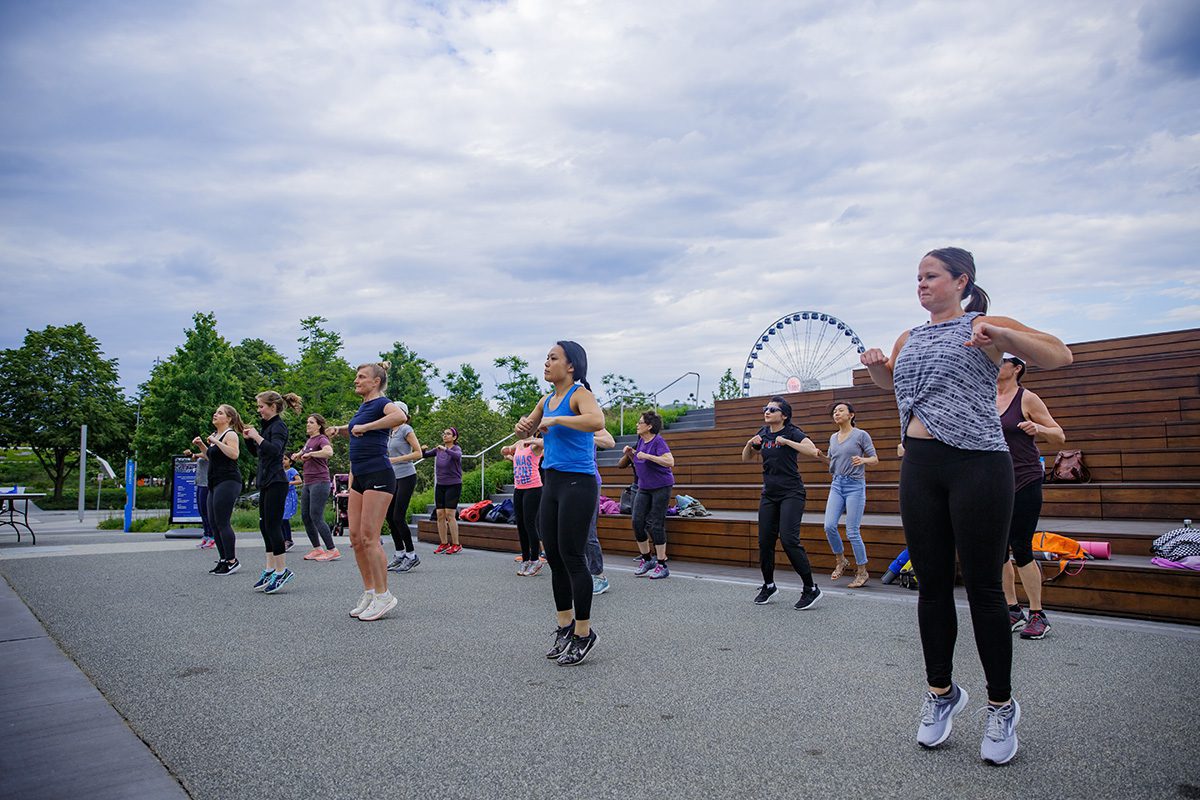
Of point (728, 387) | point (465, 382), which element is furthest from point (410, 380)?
point (728, 387)

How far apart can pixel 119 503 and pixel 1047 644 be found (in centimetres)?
4798

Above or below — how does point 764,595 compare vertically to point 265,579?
below

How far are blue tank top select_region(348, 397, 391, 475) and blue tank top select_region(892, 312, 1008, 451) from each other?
3.99 meters

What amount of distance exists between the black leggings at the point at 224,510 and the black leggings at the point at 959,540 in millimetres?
6916

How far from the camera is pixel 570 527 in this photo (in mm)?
4438

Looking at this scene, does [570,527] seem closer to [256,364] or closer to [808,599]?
[808,599]

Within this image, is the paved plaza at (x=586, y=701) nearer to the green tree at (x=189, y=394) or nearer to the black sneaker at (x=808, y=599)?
the black sneaker at (x=808, y=599)

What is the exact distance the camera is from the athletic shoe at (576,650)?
14.3ft

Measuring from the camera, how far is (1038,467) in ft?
16.1

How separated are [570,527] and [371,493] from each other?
203 centimetres

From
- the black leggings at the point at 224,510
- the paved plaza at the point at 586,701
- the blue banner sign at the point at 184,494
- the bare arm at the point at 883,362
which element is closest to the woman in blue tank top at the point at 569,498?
the paved plaza at the point at 586,701

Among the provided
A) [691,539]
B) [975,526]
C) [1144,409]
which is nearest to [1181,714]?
[975,526]

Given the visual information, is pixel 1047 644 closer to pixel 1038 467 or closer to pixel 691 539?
pixel 1038 467

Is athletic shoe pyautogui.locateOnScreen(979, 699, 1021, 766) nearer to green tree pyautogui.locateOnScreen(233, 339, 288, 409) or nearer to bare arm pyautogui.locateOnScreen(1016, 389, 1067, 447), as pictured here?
bare arm pyautogui.locateOnScreen(1016, 389, 1067, 447)
